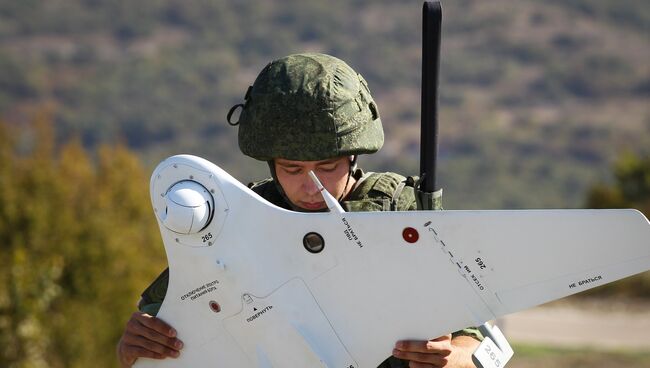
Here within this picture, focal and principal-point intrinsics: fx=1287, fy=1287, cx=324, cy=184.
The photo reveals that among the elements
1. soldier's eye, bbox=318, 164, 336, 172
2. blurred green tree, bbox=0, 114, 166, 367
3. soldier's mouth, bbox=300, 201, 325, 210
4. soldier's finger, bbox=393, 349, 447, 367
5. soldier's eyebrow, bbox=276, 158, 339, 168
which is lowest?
soldier's finger, bbox=393, 349, 447, 367

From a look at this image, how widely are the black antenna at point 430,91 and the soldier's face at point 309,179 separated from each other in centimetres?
30

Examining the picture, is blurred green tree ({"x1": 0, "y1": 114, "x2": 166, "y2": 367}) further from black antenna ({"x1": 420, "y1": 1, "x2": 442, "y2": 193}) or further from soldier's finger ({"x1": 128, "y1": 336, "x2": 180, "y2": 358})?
black antenna ({"x1": 420, "y1": 1, "x2": 442, "y2": 193})

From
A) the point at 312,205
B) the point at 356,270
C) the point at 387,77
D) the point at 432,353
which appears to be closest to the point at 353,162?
the point at 312,205

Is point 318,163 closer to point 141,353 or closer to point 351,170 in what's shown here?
point 351,170

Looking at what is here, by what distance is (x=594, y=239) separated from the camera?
3973 mm

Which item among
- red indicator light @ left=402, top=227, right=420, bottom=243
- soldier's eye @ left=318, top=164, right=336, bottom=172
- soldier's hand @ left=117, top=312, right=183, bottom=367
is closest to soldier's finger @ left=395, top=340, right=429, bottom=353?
red indicator light @ left=402, top=227, right=420, bottom=243

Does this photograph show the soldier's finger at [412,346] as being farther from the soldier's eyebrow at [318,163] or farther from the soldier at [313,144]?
the soldier's eyebrow at [318,163]

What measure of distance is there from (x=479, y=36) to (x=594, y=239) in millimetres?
96740

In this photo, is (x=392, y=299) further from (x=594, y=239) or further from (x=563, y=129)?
(x=563, y=129)

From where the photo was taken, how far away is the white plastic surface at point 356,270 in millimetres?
4020

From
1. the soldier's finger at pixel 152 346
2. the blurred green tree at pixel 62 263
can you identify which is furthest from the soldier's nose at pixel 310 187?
the blurred green tree at pixel 62 263

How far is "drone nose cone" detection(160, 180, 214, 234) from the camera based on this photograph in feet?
14.1

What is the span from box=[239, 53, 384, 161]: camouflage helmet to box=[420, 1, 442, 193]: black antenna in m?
0.21

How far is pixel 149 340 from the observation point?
4.62m
